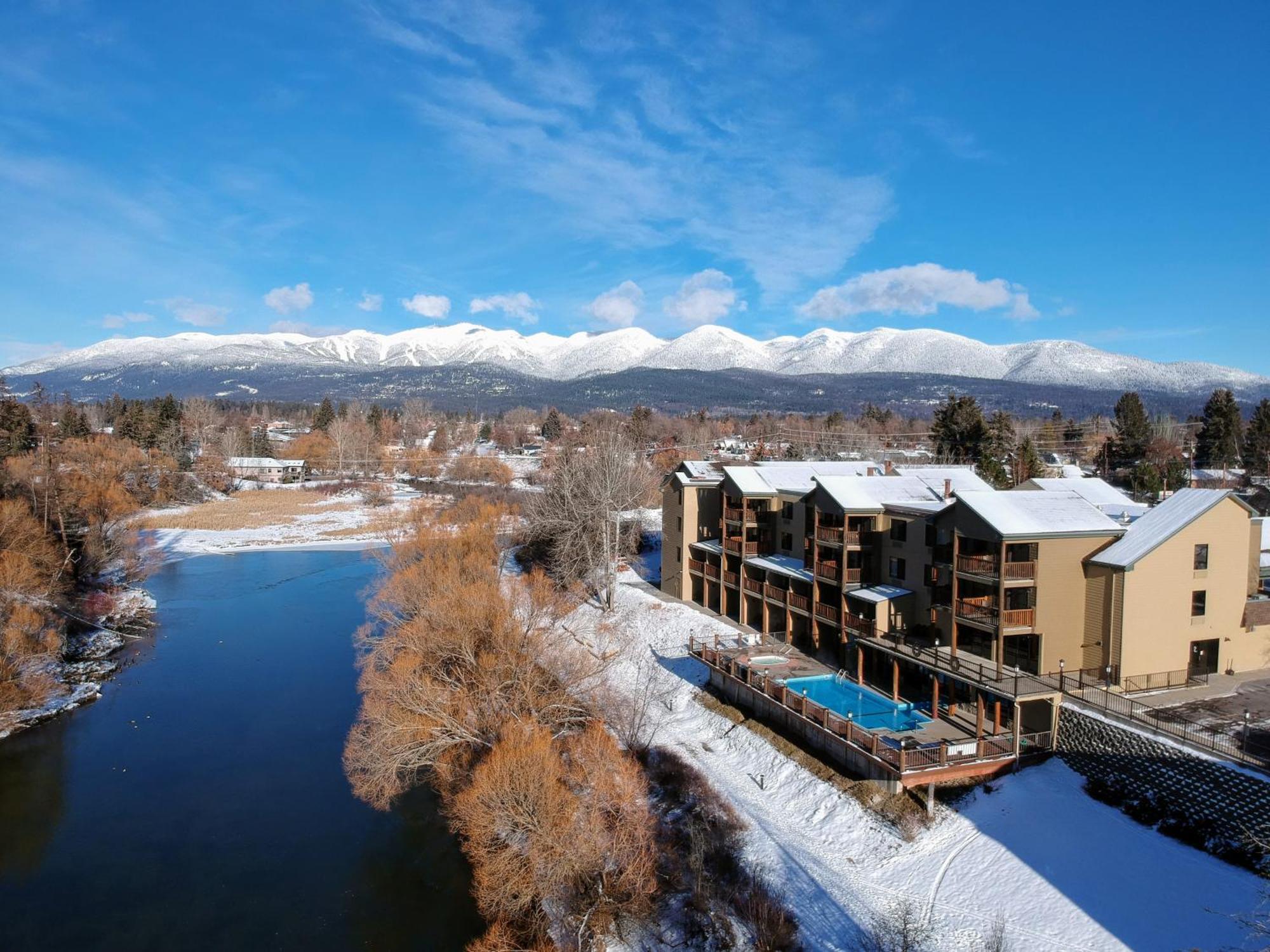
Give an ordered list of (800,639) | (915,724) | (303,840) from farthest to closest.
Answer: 1. (800,639)
2. (915,724)
3. (303,840)

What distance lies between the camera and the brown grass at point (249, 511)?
241 feet

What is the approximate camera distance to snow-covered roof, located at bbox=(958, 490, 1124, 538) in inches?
865

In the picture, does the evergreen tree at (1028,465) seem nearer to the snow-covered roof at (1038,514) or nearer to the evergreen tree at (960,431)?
the evergreen tree at (960,431)

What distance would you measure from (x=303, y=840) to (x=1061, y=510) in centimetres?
2394

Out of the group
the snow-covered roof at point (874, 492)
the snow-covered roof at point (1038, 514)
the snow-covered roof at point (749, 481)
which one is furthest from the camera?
the snow-covered roof at point (749, 481)

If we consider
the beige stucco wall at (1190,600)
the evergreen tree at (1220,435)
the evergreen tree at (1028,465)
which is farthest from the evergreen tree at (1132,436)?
the beige stucco wall at (1190,600)

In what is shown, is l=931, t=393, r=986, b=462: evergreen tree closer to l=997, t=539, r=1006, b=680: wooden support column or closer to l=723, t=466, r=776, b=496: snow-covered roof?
l=723, t=466, r=776, b=496: snow-covered roof

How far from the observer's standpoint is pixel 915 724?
72.3 feet

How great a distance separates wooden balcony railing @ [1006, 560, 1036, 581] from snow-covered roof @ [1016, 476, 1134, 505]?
530 centimetres

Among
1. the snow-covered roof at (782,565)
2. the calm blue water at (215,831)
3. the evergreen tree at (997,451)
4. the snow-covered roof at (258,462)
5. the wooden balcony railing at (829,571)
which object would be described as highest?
the evergreen tree at (997,451)

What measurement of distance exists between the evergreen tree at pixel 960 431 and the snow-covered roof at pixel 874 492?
32677 mm

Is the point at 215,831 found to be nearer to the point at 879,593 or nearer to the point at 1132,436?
the point at 879,593

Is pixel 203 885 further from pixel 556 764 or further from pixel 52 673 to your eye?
pixel 52 673

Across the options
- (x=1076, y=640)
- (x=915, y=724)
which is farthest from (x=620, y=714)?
(x=1076, y=640)
